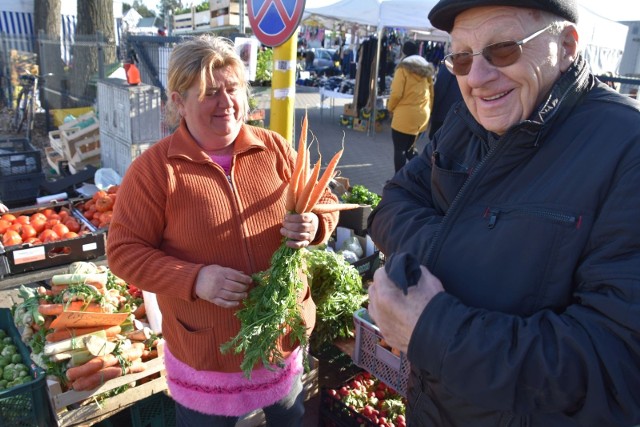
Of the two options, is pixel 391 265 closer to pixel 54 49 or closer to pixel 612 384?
pixel 612 384

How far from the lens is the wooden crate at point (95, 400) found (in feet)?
8.18

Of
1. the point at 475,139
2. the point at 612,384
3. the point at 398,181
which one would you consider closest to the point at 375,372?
the point at 398,181

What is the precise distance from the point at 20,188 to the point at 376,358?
4979 mm

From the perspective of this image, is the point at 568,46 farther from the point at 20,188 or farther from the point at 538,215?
the point at 20,188

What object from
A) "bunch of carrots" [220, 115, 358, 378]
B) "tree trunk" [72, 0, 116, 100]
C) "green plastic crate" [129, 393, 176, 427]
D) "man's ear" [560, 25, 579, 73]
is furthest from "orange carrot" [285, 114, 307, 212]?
"tree trunk" [72, 0, 116, 100]

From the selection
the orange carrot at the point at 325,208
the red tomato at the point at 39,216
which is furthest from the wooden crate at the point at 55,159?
the orange carrot at the point at 325,208

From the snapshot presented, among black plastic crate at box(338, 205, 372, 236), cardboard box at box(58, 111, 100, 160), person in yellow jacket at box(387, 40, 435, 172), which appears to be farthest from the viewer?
person in yellow jacket at box(387, 40, 435, 172)

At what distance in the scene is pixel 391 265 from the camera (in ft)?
3.50

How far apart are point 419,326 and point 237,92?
1399mm

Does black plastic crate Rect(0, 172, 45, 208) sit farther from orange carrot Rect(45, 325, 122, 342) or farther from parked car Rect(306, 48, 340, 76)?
parked car Rect(306, 48, 340, 76)

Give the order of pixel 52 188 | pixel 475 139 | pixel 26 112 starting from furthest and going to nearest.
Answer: pixel 26 112 → pixel 52 188 → pixel 475 139

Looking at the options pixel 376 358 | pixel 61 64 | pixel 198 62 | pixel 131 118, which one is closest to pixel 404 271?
pixel 198 62

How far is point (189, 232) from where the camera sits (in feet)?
6.19

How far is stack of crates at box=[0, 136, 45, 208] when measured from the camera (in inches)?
223
